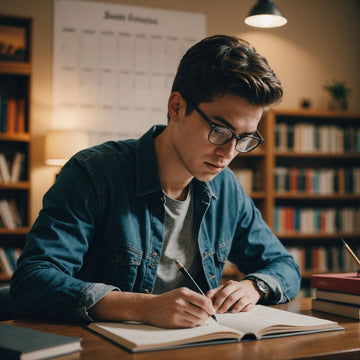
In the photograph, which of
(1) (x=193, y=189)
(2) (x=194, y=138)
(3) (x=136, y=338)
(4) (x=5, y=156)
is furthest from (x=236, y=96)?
(4) (x=5, y=156)

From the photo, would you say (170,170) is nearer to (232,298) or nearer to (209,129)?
(209,129)

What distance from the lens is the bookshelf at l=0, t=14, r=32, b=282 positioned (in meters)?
3.51

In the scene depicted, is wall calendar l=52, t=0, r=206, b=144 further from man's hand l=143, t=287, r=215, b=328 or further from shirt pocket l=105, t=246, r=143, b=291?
man's hand l=143, t=287, r=215, b=328

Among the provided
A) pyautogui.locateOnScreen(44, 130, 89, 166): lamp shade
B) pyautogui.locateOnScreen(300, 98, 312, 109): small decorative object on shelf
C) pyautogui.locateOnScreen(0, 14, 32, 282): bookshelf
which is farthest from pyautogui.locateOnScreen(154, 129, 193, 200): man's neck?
pyautogui.locateOnScreen(300, 98, 312, 109): small decorative object on shelf

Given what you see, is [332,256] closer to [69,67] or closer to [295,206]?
[295,206]

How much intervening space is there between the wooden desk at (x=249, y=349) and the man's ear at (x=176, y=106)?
2.10 feet

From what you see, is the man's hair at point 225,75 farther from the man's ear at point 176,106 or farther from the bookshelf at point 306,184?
the bookshelf at point 306,184

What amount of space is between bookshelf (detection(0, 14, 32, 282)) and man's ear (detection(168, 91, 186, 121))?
2.30 meters

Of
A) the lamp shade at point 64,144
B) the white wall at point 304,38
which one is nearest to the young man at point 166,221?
the lamp shade at point 64,144

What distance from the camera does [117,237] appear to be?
136 centimetres

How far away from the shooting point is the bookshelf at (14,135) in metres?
3.51

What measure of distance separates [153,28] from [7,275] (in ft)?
7.31

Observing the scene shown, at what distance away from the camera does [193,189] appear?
1589 mm

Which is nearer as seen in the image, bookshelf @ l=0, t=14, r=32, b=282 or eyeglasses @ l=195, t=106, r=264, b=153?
eyeglasses @ l=195, t=106, r=264, b=153
